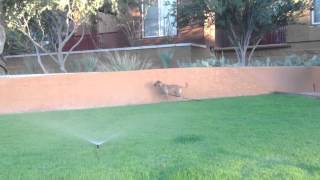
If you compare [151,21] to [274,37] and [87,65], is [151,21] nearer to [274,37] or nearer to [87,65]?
[274,37]

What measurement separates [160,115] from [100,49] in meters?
12.1

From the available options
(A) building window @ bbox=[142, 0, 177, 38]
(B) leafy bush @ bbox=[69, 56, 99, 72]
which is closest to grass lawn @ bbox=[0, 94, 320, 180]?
(B) leafy bush @ bbox=[69, 56, 99, 72]

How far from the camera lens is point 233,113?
32.1 feet

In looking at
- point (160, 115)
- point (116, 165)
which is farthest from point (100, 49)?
point (116, 165)

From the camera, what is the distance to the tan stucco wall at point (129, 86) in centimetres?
1204

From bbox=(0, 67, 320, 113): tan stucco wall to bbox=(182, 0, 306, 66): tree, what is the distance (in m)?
2.90

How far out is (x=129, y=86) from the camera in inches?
508

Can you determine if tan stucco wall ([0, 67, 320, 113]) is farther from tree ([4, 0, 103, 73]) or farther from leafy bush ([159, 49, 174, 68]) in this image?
leafy bush ([159, 49, 174, 68])

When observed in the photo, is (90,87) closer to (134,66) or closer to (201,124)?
(134,66)

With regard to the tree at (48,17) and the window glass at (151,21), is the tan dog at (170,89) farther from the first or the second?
the window glass at (151,21)

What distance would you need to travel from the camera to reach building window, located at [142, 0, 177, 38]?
2079 cm

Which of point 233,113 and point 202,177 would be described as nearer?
point 202,177

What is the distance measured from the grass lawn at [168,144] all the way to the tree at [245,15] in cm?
658

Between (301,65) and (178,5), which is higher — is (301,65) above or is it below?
below
